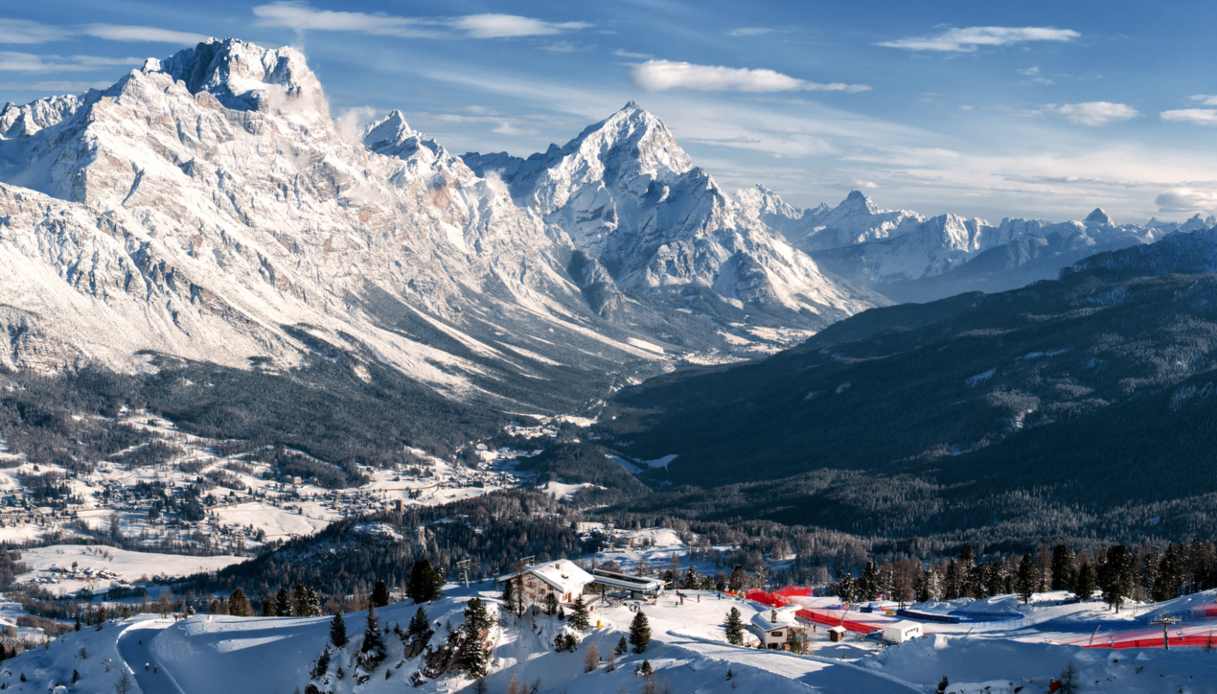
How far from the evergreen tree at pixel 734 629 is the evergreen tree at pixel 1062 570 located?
6959 centimetres

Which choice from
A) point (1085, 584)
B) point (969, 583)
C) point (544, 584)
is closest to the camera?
point (544, 584)

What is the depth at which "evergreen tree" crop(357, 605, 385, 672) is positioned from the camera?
130750 millimetres

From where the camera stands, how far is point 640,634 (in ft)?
411

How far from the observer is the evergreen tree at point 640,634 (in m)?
125

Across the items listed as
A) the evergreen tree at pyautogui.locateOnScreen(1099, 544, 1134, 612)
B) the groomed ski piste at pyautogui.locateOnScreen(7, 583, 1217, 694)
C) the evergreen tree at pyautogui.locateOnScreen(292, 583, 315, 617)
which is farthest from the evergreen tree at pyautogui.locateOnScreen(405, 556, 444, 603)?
the evergreen tree at pyautogui.locateOnScreen(1099, 544, 1134, 612)

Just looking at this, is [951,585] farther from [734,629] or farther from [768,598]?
[734,629]

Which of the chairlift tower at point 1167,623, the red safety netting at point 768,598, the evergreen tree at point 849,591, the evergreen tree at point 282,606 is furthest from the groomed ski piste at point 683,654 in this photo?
the evergreen tree at point 282,606

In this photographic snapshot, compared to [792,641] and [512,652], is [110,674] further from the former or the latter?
[792,641]

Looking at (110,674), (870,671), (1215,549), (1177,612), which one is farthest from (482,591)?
(1215,549)

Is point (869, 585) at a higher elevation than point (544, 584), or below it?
below

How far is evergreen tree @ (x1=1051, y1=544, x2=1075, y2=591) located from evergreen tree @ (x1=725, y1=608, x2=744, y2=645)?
6959 centimetres

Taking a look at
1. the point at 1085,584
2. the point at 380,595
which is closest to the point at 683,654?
the point at 380,595

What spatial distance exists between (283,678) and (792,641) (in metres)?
57.0

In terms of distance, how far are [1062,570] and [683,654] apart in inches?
3626
